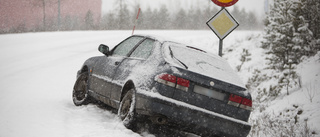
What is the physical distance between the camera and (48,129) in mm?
4266

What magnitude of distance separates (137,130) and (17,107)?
2.16 meters

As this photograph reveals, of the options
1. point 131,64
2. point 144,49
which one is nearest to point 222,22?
point 144,49

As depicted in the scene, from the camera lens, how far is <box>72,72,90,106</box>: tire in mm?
6203

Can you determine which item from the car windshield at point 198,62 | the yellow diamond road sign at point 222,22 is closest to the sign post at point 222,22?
the yellow diamond road sign at point 222,22

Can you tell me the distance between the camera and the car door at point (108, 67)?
5520 millimetres

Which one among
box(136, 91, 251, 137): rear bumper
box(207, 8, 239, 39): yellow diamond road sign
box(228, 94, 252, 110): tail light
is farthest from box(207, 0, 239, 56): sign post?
box(136, 91, 251, 137): rear bumper

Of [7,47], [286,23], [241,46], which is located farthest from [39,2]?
[286,23]

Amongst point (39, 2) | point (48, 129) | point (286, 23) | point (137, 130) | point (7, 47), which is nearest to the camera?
point (48, 129)

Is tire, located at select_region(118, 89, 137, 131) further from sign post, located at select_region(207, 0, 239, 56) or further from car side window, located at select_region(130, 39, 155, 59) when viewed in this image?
sign post, located at select_region(207, 0, 239, 56)

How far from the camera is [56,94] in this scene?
7117 millimetres

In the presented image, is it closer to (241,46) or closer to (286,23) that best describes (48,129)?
(286,23)

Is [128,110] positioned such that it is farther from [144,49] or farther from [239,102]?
[239,102]

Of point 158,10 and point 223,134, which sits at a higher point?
point 158,10

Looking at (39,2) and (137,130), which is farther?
(39,2)
